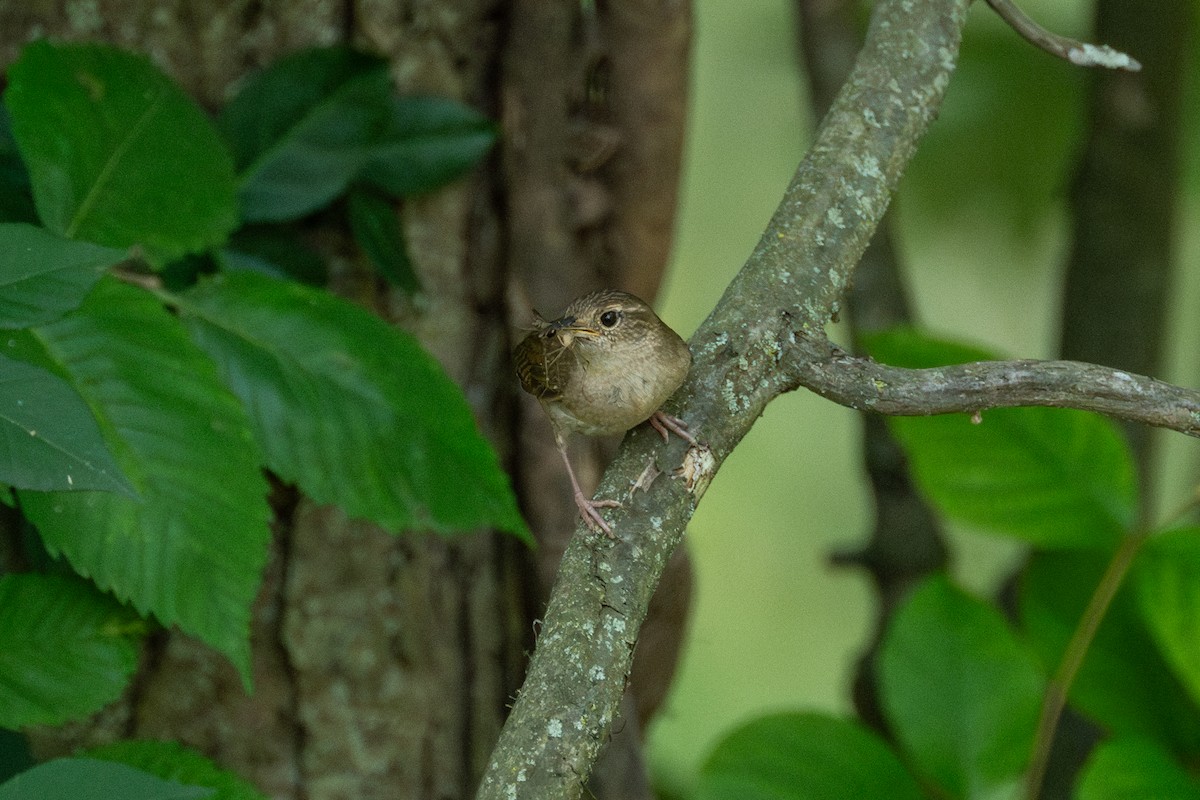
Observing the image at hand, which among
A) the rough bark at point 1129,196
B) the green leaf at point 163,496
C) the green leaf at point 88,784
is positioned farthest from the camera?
the rough bark at point 1129,196

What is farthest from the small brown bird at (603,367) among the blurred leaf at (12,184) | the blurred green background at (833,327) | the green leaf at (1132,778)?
the blurred green background at (833,327)

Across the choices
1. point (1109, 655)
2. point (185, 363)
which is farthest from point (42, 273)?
point (1109, 655)

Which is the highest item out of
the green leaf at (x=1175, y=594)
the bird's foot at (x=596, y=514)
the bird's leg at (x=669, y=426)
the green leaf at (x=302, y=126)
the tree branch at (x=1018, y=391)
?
the green leaf at (x=302, y=126)

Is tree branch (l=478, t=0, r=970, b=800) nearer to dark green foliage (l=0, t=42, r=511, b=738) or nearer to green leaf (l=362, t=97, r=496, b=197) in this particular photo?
dark green foliage (l=0, t=42, r=511, b=738)

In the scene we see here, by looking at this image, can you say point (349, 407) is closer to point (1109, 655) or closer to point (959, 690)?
point (959, 690)

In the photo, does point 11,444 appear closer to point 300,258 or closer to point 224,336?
point 224,336

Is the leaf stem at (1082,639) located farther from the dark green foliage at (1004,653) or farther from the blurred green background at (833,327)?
the blurred green background at (833,327)
